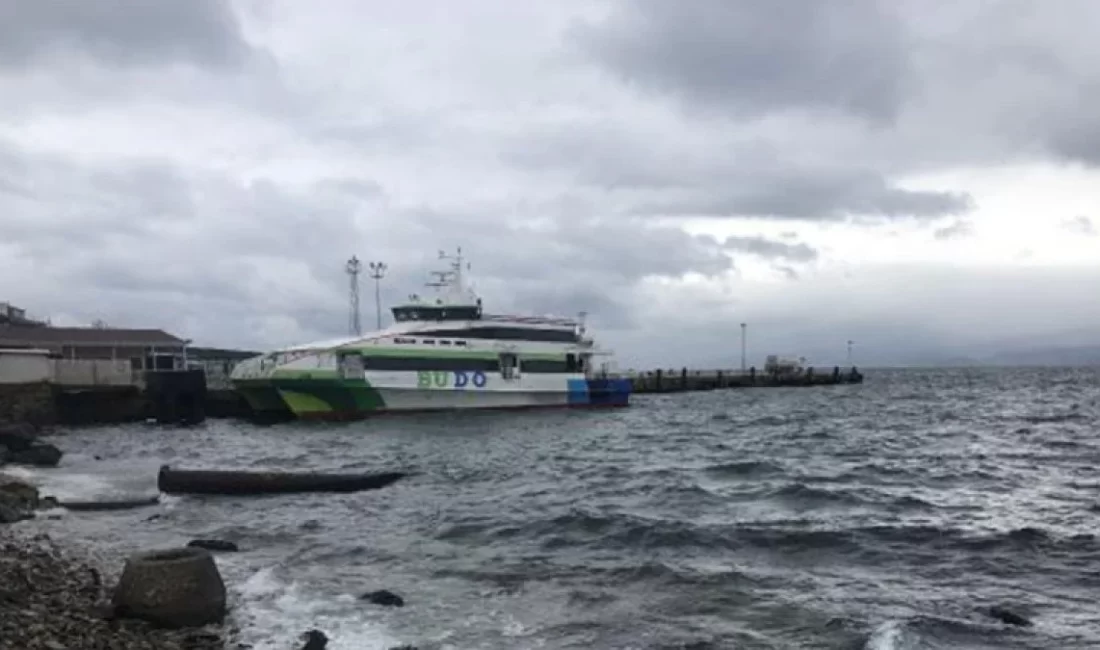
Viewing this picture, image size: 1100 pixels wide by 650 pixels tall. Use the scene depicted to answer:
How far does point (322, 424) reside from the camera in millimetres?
50812

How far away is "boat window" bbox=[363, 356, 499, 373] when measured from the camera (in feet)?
173

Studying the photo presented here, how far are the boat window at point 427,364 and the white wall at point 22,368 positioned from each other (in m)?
16.3

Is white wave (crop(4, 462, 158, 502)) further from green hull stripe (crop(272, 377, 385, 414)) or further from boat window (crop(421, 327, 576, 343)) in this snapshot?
boat window (crop(421, 327, 576, 343))

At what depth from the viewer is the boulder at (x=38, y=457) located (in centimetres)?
3118

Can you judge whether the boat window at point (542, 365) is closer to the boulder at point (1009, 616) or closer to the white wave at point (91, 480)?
the white wave at point (91, 480)

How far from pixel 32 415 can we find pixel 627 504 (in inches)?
1510

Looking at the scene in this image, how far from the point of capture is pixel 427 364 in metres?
54.3

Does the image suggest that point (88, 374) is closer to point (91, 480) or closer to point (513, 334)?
point (513, 334)

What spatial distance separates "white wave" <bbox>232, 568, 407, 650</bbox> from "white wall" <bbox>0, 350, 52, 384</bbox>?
135 feet

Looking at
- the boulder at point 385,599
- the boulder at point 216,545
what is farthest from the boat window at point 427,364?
the boulder at point 385,599

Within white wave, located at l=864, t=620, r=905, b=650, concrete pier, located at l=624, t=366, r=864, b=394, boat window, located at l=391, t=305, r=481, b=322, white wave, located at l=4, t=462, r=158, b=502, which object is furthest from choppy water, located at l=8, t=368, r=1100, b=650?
concrete pier, located at l=624, t=366, r=864, b=394

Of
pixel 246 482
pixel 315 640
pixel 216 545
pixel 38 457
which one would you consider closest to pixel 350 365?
pixel 38 457

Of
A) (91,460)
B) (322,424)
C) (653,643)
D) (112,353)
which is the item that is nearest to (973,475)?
(653,643)

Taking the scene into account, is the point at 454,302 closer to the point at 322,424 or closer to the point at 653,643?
the point at 322,424
